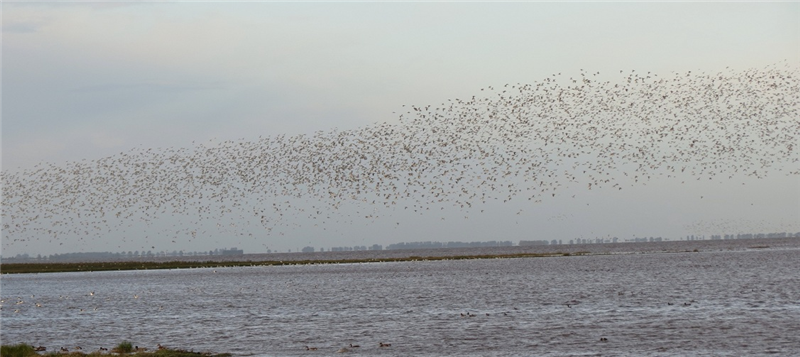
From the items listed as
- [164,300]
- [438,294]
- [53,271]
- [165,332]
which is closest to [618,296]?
[438,294]

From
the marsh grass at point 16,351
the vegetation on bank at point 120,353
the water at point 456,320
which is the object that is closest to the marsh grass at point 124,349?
the vegetation on bank at point 120,353

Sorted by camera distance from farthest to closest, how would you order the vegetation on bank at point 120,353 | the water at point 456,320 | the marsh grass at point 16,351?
the water at point 456,320, the marsh grass at point 16,351, the vegetation on bank at point 120,353

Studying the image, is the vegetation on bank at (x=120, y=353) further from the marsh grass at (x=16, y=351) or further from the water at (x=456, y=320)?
the water at (x=456, y=320)

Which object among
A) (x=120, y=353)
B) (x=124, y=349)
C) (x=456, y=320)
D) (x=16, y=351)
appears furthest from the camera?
(x=456, y=320)

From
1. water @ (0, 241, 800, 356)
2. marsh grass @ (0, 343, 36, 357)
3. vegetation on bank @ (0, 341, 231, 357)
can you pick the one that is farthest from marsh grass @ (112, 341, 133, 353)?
water @ (0, 241, 800, 356)

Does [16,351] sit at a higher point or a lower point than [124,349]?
higher

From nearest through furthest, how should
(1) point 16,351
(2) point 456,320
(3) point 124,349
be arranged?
1. (1) point 16,351
2. (3) point 124,349
3. (2) point 456,320

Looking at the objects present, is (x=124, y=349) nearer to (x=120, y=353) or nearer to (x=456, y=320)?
(x=120, y=353)

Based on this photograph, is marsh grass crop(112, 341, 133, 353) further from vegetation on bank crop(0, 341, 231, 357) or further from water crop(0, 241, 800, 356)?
water crop(0, 241, 800, 356)

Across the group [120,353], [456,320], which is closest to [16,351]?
[120,353]

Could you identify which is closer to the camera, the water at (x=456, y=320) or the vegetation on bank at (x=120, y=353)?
the vegetation on bank at (x=120, y=353)

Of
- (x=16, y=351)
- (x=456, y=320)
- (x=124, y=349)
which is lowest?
(x=456, y=320)

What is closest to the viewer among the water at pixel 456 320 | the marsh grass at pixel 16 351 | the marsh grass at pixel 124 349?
the marsh grass at pixel 16 351

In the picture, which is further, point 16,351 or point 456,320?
point 456,320
